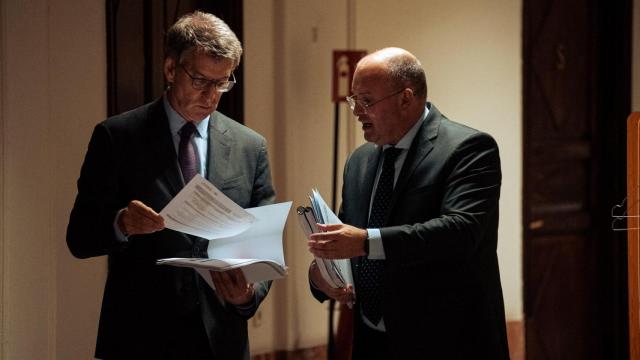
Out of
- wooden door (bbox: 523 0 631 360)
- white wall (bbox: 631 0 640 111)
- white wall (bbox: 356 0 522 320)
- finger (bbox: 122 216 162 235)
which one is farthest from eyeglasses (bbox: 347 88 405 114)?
white wall (bbox: 631 0 640 111)

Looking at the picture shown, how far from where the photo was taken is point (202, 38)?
254cm

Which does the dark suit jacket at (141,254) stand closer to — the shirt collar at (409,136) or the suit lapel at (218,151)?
the suit lapel at (218,151)

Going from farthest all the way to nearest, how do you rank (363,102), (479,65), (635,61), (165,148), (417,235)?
(635,61), (479,65), (363,102), (165,148), (417,235)

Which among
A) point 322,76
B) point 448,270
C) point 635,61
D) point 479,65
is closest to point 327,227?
point 448,270

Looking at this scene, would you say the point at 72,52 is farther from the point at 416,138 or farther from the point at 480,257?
the point at 480,257

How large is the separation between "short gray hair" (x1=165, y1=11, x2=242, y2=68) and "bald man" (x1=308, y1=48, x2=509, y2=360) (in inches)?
15.3

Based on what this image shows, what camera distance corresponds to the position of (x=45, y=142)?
361 cm

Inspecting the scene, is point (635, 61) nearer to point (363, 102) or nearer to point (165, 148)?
point (363, 102)

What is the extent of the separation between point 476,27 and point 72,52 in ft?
8.82

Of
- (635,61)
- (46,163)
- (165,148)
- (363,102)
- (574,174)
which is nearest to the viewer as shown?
(165,148)

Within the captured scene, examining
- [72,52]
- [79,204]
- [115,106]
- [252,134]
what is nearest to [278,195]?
[115,106]

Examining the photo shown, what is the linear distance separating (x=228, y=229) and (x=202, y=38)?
54 cm

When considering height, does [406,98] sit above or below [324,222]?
above

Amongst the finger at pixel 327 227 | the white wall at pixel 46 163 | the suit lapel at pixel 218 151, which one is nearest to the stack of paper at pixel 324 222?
the finger at pixel 327 227
